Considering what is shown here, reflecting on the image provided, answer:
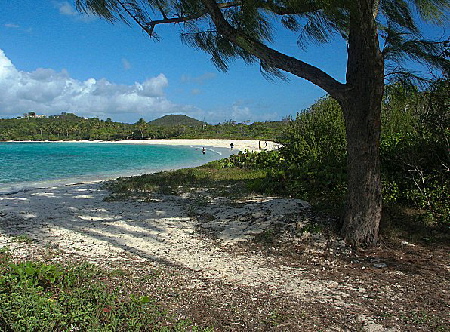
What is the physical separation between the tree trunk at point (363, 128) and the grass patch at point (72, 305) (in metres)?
3.06

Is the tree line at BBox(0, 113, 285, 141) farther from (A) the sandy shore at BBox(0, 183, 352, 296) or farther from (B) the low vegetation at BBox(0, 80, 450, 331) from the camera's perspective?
(A) the sandy shore at BBox(0, 183, 352, 296)

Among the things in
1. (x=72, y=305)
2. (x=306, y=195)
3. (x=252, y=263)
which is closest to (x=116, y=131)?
(x=306, y=195)

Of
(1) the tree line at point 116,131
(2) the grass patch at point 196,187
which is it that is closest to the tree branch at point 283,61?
(2) the grass patch at point 196,187

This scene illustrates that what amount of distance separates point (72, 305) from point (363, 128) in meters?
4.03

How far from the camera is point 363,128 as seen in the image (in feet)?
15.1

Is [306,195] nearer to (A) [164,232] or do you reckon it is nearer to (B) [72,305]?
(A) [164,232]

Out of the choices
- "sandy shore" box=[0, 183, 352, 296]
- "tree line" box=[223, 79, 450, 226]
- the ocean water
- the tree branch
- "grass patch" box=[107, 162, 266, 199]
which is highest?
the tree branch

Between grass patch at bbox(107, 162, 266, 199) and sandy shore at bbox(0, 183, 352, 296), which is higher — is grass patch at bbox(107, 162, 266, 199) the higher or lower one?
the higher one

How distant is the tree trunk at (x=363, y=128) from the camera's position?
4.49 meters

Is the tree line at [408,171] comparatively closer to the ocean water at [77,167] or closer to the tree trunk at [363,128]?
the tree trunk at [363,128]

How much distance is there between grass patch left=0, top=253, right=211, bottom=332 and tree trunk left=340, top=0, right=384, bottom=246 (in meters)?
3.06

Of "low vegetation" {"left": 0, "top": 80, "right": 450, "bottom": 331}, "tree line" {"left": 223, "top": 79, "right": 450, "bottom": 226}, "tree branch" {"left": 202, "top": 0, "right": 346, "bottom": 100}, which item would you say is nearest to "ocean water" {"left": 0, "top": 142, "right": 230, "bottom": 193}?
"low vegetation" {"left": 0, "top": 80, "right": 450, "bottom": 331}

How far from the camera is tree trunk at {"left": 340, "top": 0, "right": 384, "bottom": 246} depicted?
4.49 meters

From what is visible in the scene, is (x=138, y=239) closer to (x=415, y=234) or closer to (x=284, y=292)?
(x=284, y=292)
